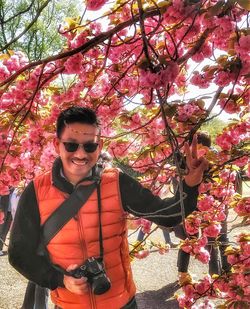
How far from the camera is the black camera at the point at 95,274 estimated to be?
1859 millimetres

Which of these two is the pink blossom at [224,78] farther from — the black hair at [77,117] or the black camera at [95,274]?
the black camera at [95,274]

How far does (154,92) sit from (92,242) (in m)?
1.00

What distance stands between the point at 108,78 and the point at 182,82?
0.51 meters

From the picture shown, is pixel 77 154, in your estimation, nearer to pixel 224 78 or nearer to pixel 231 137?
pixel 224 78

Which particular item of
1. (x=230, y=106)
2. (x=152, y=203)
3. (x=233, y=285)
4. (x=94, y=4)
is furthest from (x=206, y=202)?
(x=94, y=4)

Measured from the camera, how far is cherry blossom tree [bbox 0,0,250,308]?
1.78 m

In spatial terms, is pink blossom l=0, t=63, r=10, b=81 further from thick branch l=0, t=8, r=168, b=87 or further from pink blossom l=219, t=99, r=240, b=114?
pink blossom l=219, t=99, r=240, b=114

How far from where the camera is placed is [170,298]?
14.7ft

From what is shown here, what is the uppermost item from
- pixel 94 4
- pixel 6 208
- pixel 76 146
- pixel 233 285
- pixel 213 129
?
pixel 213 129

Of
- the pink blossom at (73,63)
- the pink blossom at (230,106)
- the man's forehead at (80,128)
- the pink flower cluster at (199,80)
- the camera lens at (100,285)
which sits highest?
the pink blossom at (73,63)

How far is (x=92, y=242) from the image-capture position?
1.99 m

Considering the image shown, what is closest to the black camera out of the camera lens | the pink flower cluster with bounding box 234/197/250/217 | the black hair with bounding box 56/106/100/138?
the camera lens

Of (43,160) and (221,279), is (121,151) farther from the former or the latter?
(221,279)

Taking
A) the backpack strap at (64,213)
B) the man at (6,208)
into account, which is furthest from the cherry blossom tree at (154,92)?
the man at (6,208)
